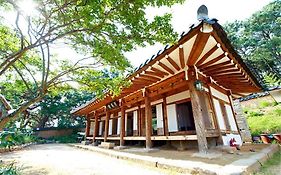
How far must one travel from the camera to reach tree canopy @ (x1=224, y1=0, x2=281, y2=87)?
19.9 metres

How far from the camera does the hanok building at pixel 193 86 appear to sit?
439 cm

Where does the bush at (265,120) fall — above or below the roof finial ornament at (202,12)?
below

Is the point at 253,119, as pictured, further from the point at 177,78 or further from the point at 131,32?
the point at 131,32

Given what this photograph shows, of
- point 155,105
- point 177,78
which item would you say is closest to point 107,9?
point 177,78

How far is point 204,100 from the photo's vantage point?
6285 mm

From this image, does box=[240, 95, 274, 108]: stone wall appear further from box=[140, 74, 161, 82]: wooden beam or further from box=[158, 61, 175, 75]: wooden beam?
box=[158, 61, 175, 75]: wooden beam

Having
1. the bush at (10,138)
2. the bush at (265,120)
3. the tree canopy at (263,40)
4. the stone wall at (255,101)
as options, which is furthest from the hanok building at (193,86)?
the tree canopy at (263,40)

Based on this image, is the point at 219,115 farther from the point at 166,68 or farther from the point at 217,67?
the point at 166,68

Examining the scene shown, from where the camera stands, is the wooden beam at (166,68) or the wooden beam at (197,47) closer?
the wooden beam at (197,47)

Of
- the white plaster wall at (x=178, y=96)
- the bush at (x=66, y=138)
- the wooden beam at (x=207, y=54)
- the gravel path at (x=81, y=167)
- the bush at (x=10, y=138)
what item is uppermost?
the wooden beam at (x=207, y=54)

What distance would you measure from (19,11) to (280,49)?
24.7 m

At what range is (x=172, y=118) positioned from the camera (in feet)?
22.5

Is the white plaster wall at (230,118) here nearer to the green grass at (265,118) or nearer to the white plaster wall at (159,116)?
the white plaster wall at (159,116)

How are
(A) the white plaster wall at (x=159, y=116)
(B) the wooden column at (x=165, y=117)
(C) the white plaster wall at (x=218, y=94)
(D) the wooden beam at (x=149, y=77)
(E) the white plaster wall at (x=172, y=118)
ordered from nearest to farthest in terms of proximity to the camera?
1. (D) the wooden beam at (x=149, y=77)
2. (E) the white plaster wall at (x=172, y=118)
3. (B) the wooden column at (x=165, y=117)
4. (C) the white plaster wall at (x=218, y=94)
5. (A) the white plaster wall at (x=159, y=116)
